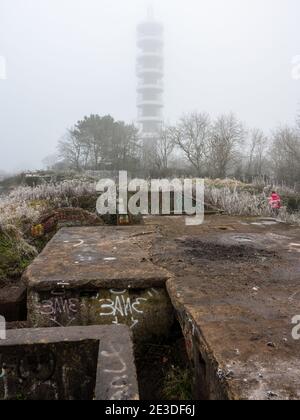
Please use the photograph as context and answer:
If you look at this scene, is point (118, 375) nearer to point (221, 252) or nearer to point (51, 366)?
point (51, 366)

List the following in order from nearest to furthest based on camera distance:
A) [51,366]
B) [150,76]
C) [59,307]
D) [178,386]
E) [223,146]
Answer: [51,366]
[178,386]
[59,307]
[223,146]
[150,76]

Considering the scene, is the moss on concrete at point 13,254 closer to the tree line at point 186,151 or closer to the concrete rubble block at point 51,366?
the concrete rubble block at point 51,366

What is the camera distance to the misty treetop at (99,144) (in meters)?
35.9

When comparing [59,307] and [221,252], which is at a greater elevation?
[221,252]

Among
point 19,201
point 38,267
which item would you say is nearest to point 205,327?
point 38,267

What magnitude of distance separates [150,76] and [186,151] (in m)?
94.3

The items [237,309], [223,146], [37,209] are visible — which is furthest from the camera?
[223,146]

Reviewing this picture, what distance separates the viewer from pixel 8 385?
97.4 inches

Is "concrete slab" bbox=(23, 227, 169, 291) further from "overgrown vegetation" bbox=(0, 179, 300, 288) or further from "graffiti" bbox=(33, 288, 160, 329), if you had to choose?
"overgrown vegetation" bbox=(0, 179, 300, 288)

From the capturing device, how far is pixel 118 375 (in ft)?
6.87

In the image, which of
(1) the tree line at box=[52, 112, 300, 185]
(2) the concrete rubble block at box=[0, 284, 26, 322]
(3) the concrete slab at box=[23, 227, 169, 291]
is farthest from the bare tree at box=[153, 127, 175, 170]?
(2) the concrete rubble block at box=[0, 284, 26, 322]

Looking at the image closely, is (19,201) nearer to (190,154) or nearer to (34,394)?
(34,394)

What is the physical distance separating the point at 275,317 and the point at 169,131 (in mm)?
31557

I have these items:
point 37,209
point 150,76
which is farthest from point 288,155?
point 150,76
